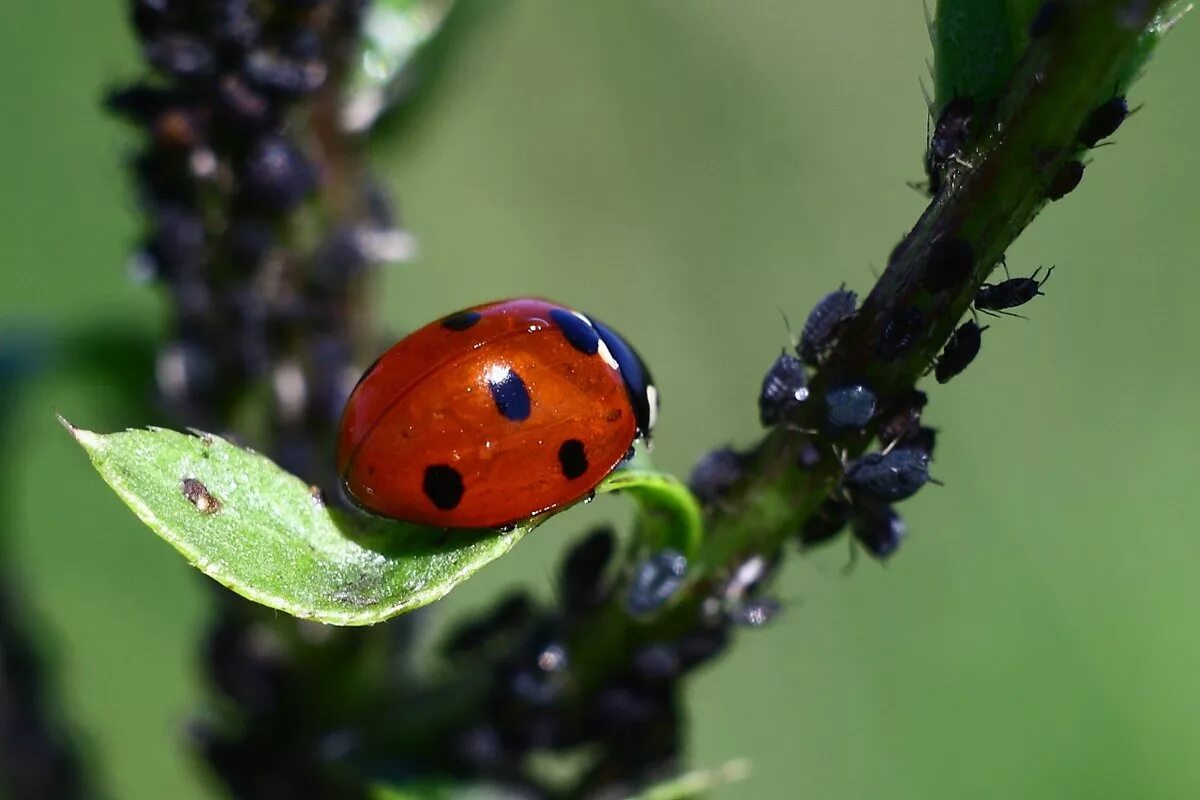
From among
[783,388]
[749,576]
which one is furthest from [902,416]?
[749,576]

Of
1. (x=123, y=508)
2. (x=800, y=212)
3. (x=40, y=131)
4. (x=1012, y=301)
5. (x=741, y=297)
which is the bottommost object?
(x=123, y=508)

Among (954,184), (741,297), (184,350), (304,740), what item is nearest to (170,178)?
(184,350)

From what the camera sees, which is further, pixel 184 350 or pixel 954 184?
pixel 184 350

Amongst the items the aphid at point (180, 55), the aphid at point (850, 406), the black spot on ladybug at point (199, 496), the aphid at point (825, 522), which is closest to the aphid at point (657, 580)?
the aphid at point (825, 522)

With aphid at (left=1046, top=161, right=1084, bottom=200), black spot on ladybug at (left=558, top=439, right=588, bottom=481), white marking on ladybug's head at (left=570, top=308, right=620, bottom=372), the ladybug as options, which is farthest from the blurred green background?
aphid at (left=1046, top=161, right=1084, bottom=200)

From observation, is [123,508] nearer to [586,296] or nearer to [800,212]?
[586,296]

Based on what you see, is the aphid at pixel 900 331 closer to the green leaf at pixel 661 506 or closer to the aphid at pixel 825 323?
the aphid at pixel 825 323
